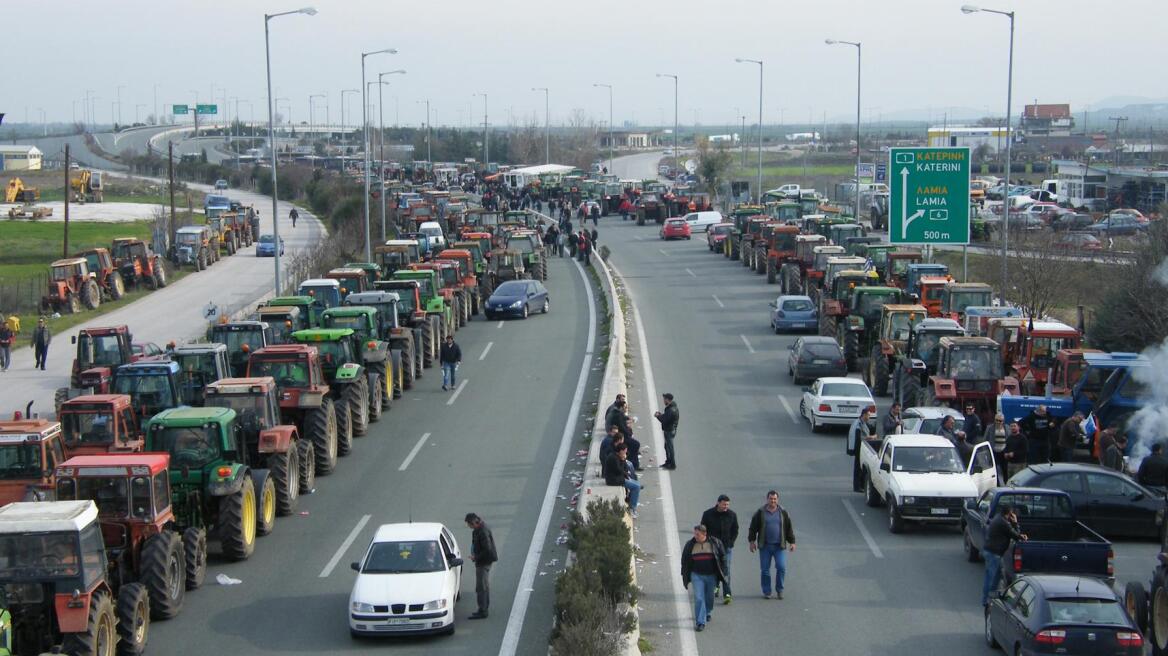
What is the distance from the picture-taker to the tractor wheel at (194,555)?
17938 mm

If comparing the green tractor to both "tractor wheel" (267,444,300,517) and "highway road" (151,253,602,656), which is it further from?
"tractor wheel" (267,444,300,517)

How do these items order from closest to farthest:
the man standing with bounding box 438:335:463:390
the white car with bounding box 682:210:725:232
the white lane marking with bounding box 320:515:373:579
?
the white lane marking with bounding box 320:515:373:579
the man standing with bounding box 438:335:463:390
the white car with bounding box 682:210:725:232

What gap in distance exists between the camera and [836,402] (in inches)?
1091

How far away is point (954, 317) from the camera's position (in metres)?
35.5

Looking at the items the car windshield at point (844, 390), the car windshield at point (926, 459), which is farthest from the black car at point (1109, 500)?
the car windshield at point (844, 390)

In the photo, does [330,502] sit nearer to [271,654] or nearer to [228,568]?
[228,568]

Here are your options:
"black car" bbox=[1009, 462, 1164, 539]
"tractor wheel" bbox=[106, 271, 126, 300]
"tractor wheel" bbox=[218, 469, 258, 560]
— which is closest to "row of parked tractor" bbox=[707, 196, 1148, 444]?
"black car" bbox=[1009, 462, 1164, 539]

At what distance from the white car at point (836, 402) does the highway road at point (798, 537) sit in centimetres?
37

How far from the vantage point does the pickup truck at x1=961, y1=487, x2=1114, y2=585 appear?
1611cm

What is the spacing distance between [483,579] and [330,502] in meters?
6.71

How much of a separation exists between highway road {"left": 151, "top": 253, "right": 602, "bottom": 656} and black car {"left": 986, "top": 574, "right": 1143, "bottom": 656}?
204 inches

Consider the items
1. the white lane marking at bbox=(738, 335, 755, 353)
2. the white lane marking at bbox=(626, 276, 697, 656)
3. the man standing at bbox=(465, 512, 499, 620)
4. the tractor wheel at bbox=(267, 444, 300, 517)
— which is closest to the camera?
the white lane marking at bbox=(626, 276, 697, 656)

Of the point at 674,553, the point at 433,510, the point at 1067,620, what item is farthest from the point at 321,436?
the point at 1067,620

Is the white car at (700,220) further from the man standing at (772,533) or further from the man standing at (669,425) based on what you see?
the man standing at (772,533)
